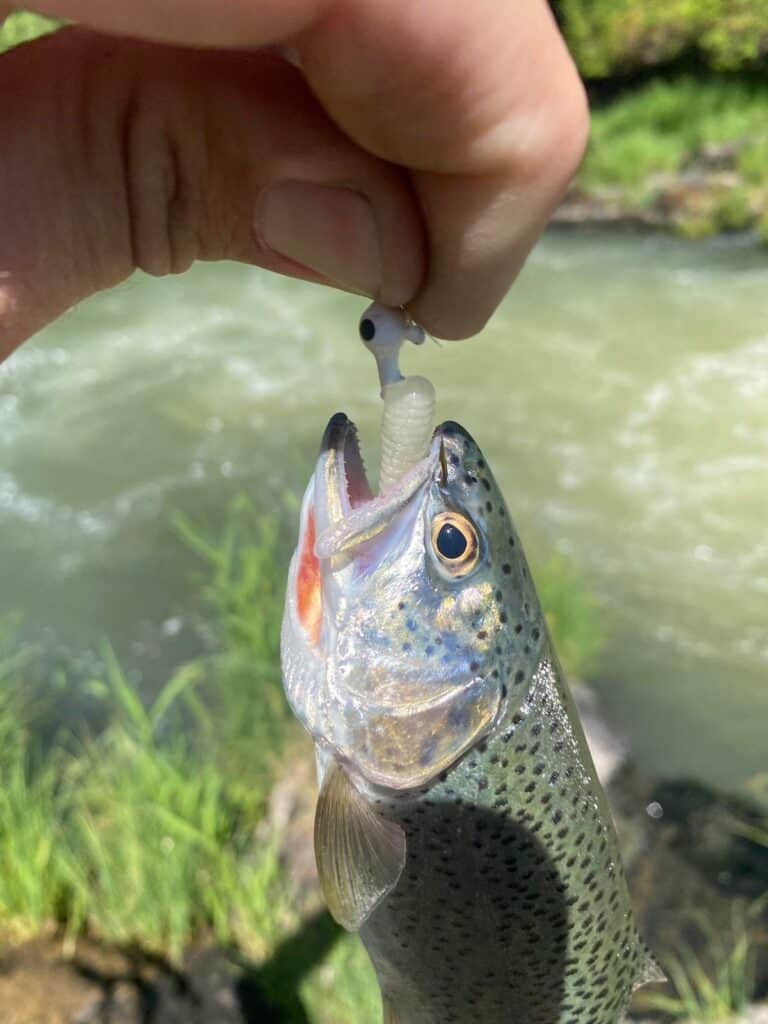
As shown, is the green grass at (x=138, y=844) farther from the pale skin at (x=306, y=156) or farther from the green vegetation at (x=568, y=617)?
the pale skin at (x=306, y=156)

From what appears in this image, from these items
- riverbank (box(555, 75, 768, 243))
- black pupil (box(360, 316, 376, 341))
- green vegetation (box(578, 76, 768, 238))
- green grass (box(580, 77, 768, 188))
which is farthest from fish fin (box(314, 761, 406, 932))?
green grass (box(580, 77, 768, 188))

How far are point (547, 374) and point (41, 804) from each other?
6.30m

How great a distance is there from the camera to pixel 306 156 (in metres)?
1.30

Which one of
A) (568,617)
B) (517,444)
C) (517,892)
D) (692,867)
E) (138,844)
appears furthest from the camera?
(517,444)

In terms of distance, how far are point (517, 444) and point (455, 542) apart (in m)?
6.04

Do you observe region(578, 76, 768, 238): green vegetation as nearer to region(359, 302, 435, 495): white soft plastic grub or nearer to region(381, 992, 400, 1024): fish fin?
region(359, 302, 435, 495): white soft plastic grub

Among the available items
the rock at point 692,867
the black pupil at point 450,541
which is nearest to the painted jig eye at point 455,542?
the black pupil at point 450,541

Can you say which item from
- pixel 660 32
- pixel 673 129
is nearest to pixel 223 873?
pixel 673 129

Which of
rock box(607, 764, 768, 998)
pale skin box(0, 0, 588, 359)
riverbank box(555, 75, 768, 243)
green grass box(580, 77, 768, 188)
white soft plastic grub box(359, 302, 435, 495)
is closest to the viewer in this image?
pale skin box(0, 0, 588, 359)

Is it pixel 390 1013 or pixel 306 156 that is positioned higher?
pixel 306 156

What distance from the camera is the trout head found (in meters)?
1.37

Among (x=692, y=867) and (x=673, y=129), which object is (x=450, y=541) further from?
(x=673, y=129)

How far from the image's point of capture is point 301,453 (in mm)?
7004

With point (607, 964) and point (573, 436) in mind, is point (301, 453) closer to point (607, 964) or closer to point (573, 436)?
point (573, 436)
